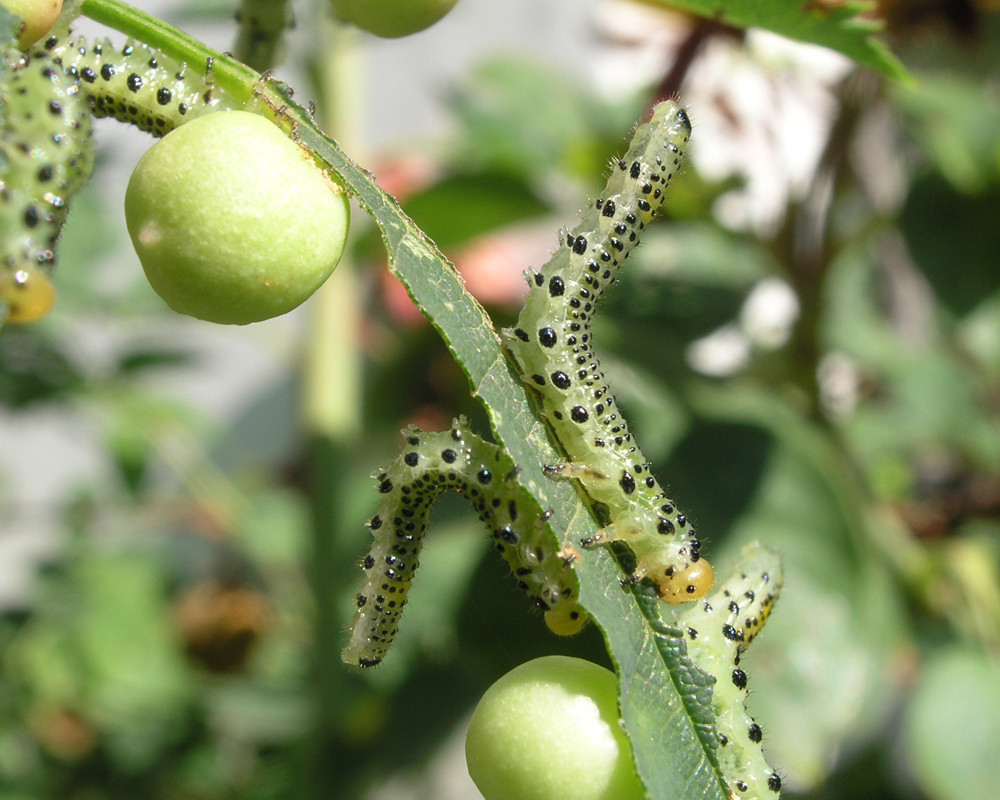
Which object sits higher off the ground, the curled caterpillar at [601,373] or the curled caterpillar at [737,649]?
the curled caterpillar at [601,373]

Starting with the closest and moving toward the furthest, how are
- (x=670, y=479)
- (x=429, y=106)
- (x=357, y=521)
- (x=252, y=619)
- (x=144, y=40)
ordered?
(x=144, y=40) < (x=670, y=479) < (x=357, y=521) < (x=252, y=619) < (x=429, y=106)

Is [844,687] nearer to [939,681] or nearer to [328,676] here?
[939,681]

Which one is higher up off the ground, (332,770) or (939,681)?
(939,681)

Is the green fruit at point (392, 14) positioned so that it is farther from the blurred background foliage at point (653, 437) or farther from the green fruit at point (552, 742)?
the blurred background foliage at point (653, 437)

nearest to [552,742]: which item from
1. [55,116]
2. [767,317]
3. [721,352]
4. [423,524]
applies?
[423,524]

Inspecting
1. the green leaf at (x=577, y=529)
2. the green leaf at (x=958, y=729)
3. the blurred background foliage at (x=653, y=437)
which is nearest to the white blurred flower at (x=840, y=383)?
the blurred background foliage at (x=653, y=437)

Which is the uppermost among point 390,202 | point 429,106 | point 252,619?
point 390,202

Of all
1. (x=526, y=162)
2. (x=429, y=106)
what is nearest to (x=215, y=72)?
(x=526, y=162)
